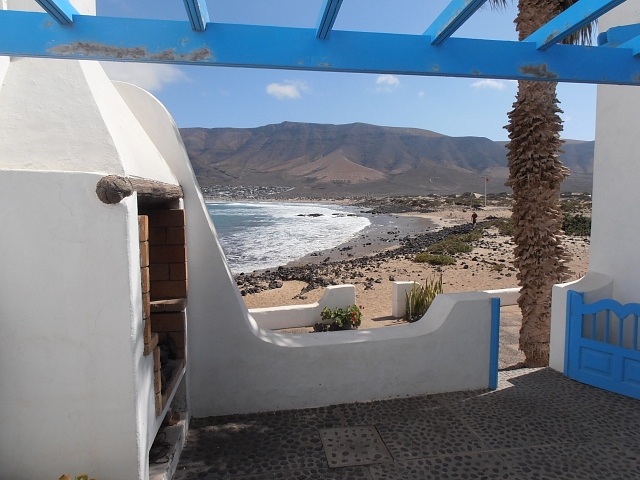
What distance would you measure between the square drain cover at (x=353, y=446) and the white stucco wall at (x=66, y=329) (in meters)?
1.68

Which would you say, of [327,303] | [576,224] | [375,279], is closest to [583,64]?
[327,303]

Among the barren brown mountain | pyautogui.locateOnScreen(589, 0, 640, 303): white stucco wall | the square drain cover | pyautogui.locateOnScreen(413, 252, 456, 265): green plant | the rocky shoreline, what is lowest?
the rocky shoreline

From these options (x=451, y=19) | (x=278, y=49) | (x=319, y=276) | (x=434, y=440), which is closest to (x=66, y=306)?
(x=278, y=49)

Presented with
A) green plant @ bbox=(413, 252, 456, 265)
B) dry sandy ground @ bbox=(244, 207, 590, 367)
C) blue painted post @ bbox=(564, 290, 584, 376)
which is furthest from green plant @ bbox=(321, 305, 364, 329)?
green plant @ bbox=(413, 252, 456, 265)

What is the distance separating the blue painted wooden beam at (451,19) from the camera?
6.55ft

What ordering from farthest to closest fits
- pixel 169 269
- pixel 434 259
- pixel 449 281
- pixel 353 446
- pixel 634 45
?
pixel 434 259, pixel 449 281, pixel 169 269, pixel 353 446, pixel 634 45

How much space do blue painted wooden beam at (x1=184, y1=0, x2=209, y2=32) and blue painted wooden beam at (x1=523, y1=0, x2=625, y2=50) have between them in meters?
1.96

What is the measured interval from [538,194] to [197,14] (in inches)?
242

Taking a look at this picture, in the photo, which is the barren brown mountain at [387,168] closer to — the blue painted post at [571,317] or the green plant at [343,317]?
the green plant at [343,317]

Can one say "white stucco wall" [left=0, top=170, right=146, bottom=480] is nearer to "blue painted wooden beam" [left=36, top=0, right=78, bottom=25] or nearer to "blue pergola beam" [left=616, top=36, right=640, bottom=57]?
"blue painted wooden beam" [left=36, top=0, right=78, bottom=25]

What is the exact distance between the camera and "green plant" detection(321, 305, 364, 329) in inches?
342

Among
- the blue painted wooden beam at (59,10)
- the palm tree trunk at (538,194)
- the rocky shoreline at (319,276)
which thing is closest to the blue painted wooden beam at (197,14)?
the blue painted wooden beam at (59,10)

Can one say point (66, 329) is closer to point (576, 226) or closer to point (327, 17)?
point (327, 17)

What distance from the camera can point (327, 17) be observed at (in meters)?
2.15
